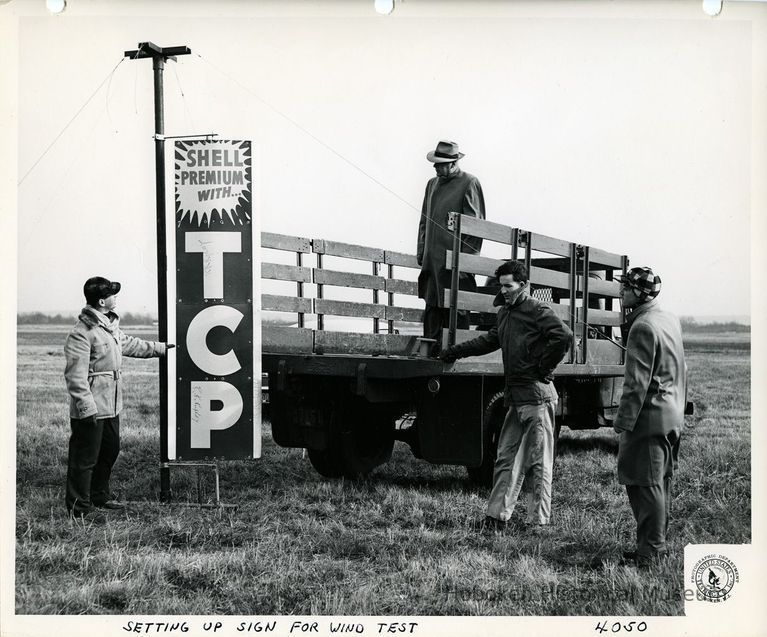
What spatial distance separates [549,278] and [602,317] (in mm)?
1124

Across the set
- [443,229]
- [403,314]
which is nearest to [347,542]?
[443,229]

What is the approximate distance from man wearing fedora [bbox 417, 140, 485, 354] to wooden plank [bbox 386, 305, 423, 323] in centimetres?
141

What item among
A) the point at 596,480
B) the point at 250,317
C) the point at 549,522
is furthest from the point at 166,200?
the point at 596,480

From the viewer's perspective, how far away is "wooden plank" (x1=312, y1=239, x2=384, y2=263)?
8305 mm

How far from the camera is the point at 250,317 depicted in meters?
6.67

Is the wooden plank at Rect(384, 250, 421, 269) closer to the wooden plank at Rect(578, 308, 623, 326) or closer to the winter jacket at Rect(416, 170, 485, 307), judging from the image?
the winter jacket at Rect(416, 170, 485, 307)

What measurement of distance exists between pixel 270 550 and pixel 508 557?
1.49 metres

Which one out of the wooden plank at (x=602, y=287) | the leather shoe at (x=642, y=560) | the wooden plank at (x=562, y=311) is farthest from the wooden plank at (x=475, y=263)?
the leather shoe at (x=642, y=560)

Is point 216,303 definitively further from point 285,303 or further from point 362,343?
point 362,343

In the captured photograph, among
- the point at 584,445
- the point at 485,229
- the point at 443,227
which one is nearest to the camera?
the point at 485,229

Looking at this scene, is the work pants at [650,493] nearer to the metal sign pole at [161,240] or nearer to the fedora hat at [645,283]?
the fedora hat at [645,283]

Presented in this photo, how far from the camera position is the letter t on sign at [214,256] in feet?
21.8

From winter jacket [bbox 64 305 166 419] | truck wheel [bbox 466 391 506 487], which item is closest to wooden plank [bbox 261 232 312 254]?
winter jacket [bbox 64 305 166 419]

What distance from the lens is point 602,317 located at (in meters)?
8.80
